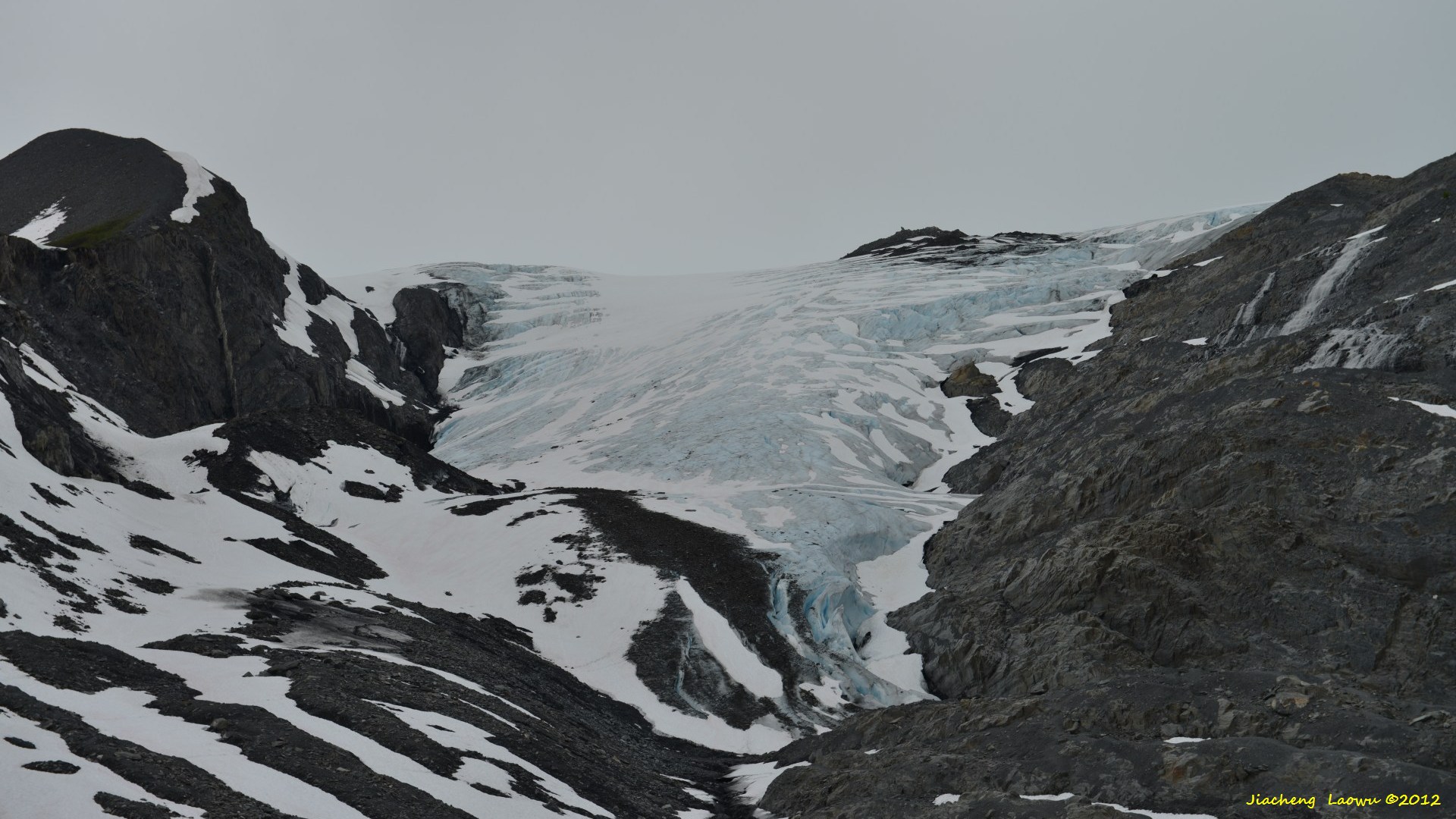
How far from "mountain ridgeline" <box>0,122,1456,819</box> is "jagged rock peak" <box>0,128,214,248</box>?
23.5 inches

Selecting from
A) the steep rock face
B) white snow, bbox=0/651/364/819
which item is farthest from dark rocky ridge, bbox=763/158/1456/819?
the steep rock face

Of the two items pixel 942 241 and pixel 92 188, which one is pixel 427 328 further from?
pixel 942 241

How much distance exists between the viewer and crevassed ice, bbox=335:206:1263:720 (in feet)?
207

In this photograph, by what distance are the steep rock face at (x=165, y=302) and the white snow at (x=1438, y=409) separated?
246ft

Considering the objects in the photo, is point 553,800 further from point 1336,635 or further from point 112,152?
point 112,152

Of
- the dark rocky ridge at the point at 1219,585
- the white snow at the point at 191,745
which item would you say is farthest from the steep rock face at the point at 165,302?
the dark rocky ridge at the point at 1219,585

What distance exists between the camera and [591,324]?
13662cm

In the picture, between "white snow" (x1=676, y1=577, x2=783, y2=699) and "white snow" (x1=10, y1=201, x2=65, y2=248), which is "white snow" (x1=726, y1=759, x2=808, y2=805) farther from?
"white snow" (x1=10, y1=201, x2=65, y2=248)

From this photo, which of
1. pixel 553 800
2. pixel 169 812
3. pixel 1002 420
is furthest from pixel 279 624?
pixel 1002 420

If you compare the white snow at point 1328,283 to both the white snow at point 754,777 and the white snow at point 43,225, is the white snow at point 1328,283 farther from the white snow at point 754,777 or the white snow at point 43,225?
the white snow at point 43,225

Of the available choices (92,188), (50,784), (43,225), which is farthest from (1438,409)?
(92,188)

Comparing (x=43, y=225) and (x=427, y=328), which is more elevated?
(x=43, y=225)

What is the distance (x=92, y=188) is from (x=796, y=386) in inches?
2710

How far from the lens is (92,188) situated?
92438 millimetres
